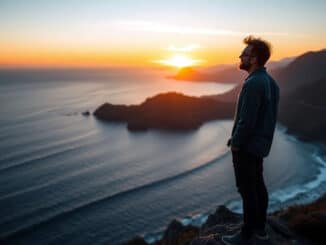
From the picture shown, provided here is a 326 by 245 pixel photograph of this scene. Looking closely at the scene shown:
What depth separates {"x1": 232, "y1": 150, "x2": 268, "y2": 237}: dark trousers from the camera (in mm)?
5305

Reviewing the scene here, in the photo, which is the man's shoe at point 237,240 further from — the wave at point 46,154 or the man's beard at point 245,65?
the wave at point 46,154

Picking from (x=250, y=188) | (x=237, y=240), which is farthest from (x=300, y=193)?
(x=250, y=188)

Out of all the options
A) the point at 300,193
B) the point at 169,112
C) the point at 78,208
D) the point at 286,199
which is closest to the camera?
the point at 78,208

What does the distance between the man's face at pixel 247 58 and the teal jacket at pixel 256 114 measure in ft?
0.64

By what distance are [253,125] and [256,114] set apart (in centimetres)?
18

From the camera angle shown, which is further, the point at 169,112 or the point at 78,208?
the point at 169,112

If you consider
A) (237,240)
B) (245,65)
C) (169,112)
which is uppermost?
(245,65)

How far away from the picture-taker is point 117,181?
32969 millimetres

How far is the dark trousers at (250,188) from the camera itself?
530cm

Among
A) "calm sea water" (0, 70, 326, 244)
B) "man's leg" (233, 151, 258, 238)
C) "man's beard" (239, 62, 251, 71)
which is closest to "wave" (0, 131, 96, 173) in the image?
"calm sea water" (0, 70, 326, 244)

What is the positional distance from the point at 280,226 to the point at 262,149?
3.05 metres

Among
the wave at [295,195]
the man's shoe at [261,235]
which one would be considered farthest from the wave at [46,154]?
the man's shoe at [261,235]

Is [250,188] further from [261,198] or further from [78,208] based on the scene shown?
[78,208]

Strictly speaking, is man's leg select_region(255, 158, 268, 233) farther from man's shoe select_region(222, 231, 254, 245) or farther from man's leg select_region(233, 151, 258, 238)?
man's shoe select_region(222, 231, 254, 245)
